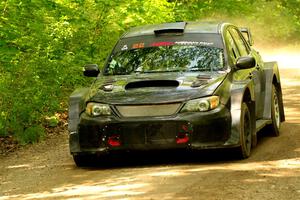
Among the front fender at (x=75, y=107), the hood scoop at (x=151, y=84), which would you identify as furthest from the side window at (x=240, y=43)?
the front fender at (x=75, y=107)

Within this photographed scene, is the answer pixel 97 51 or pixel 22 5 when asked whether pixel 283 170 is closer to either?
pixel 22 5

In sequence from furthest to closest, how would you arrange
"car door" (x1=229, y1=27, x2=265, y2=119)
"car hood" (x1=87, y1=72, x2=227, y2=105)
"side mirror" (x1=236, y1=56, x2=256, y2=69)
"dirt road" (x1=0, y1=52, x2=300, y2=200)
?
1. "car door" (x1=229, y1=27, x2=265, y2=119)
2. "side mirror" (x1=236, y1=56, x2=256, y2=69)
3. "car hood" (x1=87, y1=72, x2=227, y2=105)
4. "dirt road" (x1=0, y1=52, x2=300, y2=200)

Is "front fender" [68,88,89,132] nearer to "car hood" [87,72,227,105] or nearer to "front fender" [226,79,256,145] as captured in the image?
"car hood" [87,72,227,105]

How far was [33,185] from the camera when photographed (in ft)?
27.0

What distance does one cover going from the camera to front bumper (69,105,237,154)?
8344 millimetres

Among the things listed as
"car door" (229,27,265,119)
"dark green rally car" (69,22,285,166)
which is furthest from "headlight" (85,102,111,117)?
"car door" (229,27,265,119)

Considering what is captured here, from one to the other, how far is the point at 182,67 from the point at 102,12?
25.0ft

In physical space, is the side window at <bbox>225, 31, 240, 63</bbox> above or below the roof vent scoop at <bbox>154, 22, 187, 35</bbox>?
below

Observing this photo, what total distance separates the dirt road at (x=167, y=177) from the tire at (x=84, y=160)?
11cm

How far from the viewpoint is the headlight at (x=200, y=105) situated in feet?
27.5

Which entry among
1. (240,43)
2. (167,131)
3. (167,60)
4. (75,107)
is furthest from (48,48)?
(167,131)

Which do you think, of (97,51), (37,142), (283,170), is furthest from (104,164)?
(97,51)

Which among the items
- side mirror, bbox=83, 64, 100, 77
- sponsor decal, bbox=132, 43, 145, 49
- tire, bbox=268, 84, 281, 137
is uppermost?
sponsor decal, bbox=132, 43, 145, 49

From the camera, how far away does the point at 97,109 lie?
28.3ft
